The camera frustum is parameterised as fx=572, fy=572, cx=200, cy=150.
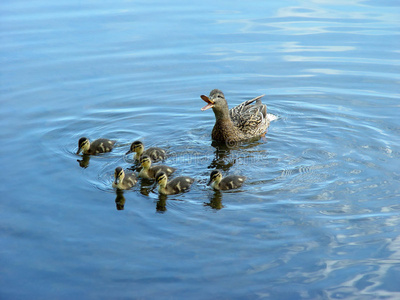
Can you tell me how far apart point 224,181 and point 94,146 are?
1982 millimetres

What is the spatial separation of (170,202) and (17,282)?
69.8 inches

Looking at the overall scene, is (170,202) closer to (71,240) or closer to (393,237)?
(71,240)

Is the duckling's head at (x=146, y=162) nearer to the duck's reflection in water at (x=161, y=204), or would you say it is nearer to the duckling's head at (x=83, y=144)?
the duck's reflection in water at (x=161, y=204)

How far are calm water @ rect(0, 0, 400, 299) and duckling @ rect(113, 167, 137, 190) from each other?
13cm

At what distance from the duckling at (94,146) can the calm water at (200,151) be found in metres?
0.15

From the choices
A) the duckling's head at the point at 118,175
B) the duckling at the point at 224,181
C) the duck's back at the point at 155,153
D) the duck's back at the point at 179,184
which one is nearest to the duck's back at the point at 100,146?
the duck's back at the point at 155,153

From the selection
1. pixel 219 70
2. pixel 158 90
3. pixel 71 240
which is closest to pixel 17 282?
pixel 71 240

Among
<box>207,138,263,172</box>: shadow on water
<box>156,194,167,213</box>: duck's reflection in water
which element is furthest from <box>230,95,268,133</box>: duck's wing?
<box>156,194,167,213</box>: duck's reflection in water

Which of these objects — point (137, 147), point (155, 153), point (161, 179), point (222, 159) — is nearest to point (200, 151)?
point (222, 159)

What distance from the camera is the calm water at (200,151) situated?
475cm

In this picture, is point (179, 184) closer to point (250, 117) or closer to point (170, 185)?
point (170, 185)

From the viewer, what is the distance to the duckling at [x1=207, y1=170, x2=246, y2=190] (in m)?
6.09

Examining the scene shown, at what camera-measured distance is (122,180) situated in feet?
20.4

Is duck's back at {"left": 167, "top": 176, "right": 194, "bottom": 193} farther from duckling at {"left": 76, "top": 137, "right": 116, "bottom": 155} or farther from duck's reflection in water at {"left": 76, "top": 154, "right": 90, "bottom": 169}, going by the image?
duckling at {"left": 76, "top": 137, "right": 116, "bottom": 155}
